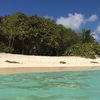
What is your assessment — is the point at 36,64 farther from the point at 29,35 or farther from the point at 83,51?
the point at 29,35

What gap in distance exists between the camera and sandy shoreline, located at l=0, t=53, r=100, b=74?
1018 inches

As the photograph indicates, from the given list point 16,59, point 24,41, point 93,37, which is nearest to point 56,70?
point 16,59

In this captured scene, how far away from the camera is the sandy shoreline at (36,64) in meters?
25.9

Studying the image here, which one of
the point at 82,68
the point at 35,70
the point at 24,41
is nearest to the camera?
the point at 35,70

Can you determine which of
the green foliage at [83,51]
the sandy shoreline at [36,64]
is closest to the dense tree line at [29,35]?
the green foliage at [83,51]

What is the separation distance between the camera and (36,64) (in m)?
31.5

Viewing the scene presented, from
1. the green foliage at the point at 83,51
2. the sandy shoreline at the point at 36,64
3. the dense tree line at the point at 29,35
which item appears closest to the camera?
the sandy shoreline at the point at 36,64

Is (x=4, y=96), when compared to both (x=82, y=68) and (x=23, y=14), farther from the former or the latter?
(x=23, y=14)

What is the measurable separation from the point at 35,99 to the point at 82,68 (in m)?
19.7

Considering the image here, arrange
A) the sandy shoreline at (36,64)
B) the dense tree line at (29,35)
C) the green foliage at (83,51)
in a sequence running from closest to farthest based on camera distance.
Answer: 1. the sandy shoreline at (36,64)
2. the green foliage at (83,51)
3. the dense tree line at (29,35)

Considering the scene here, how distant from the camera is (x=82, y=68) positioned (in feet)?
103

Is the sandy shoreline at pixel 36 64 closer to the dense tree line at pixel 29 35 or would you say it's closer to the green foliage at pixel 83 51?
the green foliage at pixel 83 51

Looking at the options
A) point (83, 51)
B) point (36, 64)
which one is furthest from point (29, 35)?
point (36, 64)

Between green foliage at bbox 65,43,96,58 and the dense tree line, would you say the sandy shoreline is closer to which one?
green foliage at bbox 65,43,96,58
